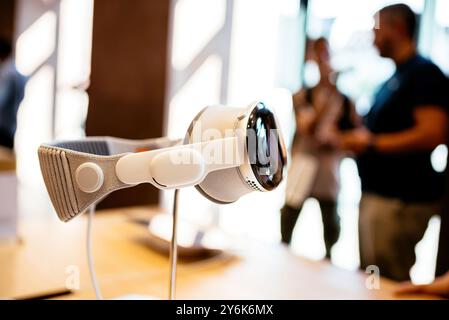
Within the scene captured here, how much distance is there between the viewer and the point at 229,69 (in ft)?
6.66

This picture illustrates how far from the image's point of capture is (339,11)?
1.62 m

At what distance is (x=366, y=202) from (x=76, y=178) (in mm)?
1412

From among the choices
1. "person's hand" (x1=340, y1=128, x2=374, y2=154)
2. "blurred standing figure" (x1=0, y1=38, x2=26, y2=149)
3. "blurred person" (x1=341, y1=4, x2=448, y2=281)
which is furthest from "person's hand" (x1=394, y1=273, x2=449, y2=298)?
"blurred standing figure" (x1=0, y1=38, x2=26, y2=149)

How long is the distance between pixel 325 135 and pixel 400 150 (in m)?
0.51

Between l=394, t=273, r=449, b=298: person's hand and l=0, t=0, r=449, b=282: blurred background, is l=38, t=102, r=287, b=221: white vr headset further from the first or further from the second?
l=0, t=0, r=449, b=282: blurred background

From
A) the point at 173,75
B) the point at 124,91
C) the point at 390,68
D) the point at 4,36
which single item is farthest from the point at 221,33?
the point at 4,36

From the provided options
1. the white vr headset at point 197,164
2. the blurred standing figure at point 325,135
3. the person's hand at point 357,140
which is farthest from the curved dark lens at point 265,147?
the blurred standing figure at point 325,135

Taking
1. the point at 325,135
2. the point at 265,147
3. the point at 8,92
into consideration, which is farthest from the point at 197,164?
the point at 8,92

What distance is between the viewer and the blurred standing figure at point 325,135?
201cm

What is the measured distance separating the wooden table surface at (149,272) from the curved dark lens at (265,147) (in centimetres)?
27

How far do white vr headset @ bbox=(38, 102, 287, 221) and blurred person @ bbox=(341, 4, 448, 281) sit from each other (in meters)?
0.97

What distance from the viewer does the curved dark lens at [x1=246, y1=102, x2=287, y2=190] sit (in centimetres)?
49

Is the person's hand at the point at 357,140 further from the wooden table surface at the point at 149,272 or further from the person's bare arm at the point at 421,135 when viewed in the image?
the wooden table surface at the point at 149,272

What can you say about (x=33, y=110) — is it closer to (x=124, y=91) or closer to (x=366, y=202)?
(x=124, y=91)
